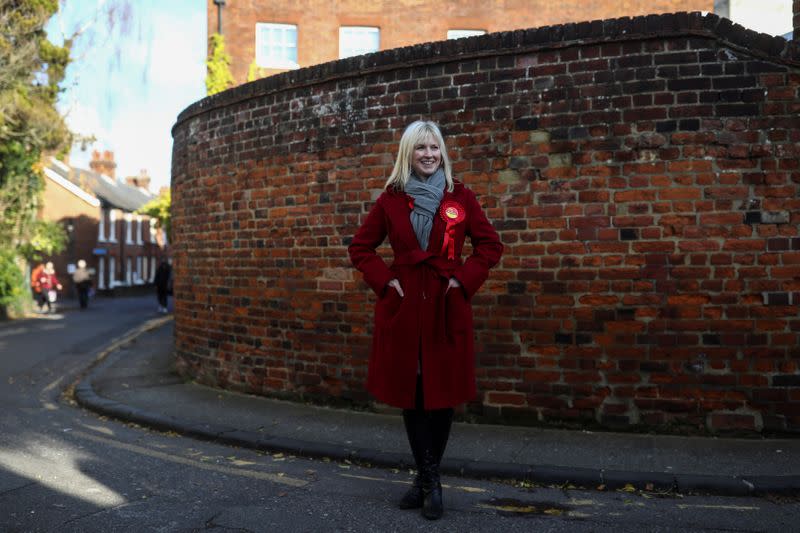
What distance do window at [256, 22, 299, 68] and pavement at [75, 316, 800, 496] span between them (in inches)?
564

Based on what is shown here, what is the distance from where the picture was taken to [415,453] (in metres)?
4.06

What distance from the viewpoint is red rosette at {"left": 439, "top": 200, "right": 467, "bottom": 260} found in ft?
13.2

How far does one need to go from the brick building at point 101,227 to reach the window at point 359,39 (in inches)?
756

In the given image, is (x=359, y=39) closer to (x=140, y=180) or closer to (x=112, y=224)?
(x=112, y=224)

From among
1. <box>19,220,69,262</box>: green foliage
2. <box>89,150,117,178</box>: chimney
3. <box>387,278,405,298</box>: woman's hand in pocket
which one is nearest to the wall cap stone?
<box>387,278,405,298</box>: woman's hand in pocket

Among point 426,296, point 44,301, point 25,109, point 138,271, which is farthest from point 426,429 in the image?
point 138,271

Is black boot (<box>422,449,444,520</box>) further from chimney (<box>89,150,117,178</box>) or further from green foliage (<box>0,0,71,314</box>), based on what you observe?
chimney (<box>89,150,117,178</box>)

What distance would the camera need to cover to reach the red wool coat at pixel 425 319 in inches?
155

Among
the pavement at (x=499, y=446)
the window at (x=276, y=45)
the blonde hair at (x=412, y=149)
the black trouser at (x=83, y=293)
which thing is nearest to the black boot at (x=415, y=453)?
the pavement at (x=499, y=446)

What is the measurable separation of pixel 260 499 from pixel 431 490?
1.05m

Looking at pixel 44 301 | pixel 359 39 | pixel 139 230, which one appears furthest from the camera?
pixel 139 230

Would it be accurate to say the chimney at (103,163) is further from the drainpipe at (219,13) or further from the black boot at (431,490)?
the black boot at (431,490)

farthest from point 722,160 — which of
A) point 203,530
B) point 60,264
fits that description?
point 60,264

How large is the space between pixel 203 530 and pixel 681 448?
331 cm
